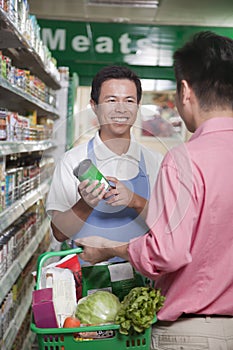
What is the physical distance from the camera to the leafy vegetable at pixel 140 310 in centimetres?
162

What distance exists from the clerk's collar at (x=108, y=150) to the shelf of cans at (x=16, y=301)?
1.35m

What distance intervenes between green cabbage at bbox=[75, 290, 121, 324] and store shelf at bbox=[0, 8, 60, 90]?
161cm

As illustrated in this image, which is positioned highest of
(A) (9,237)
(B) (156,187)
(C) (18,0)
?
(C) (18,0)

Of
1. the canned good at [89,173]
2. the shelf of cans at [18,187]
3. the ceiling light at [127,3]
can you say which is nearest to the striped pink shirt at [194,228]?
the canned good at [89,173]

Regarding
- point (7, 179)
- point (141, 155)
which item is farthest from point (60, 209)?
point (7, 179)

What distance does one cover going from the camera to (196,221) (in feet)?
5.42

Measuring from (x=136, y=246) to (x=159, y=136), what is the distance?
392 mm

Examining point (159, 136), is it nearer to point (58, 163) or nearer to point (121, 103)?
point (121, 103)

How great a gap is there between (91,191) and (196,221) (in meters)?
0.35

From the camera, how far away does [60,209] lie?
6.40 feet

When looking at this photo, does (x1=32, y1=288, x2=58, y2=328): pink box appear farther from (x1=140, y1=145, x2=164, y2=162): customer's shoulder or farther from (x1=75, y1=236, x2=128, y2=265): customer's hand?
(x1=140, y1=145, x2=164, y2=162): customer's shoulder

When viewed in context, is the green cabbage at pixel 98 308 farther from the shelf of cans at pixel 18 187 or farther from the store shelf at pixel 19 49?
the store shelf at pixel 19 49

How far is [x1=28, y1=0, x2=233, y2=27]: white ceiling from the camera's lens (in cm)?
786

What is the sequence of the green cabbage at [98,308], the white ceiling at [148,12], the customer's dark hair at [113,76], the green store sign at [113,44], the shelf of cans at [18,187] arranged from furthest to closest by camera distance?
1. the green store sign at [113,44]
2. the white ceiling at [148,12]
3. the shelf of cans at [18,187]
4. the customer's dark hair at [113,76]
5. the green cabbage at [98,308]
